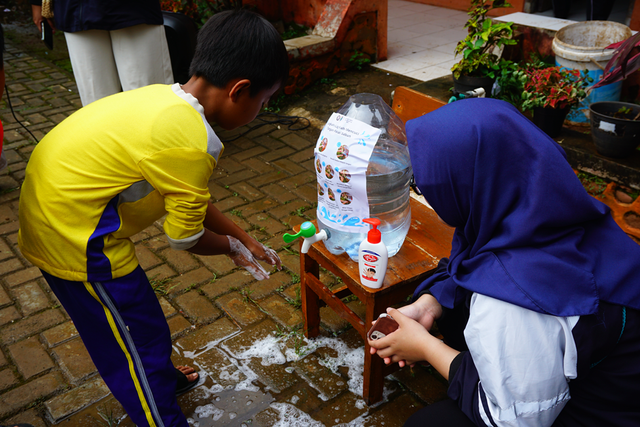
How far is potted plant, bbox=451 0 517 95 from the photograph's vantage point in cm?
414

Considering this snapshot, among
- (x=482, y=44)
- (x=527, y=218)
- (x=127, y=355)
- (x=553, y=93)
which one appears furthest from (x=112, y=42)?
(x=527, y=218)

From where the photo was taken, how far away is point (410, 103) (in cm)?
396

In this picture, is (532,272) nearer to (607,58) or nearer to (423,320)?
(423,320)

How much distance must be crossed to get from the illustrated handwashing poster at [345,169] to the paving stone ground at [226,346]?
0.79 metres

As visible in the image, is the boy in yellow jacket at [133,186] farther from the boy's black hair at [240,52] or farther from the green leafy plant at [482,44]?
the green leafy plant at [482,44]

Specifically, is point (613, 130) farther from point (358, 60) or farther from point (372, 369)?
point (358, 60)

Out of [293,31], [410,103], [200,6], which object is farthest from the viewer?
[293,31]

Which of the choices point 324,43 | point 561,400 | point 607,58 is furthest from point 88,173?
point 324,43

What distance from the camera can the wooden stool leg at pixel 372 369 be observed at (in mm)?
2018

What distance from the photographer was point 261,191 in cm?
410

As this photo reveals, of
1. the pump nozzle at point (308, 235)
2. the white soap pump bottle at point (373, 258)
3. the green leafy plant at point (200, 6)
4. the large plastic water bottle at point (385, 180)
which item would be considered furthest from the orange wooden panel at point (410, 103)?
the green leafy plant at point (200, 6)

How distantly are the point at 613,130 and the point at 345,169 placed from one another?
7.35 feet

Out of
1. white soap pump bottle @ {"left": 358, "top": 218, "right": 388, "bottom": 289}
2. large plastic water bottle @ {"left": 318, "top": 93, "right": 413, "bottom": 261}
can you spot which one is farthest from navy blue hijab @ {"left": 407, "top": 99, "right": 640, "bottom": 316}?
large plastic water bottle @ {"left": 318, "top": 93, "right": 413, "bottom": 261}

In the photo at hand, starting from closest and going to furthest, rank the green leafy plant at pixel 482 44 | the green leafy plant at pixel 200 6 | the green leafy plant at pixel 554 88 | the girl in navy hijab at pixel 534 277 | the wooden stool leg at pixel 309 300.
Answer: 1. the girl in navy hijab at pixel 534 277
2. the wooden stool leg at pixel 309 300
3. the green leafy plant at pixel 554 88
4. the green leafy plant at pixel 482 44
5. the green leafy plant at pixel 200 6
